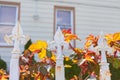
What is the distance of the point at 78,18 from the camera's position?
8320 mm

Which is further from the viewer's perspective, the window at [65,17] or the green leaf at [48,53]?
the window at [65,17]

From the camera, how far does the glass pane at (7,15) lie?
25.6 feet

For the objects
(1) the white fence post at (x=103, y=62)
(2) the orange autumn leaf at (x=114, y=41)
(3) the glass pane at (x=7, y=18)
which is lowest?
(1) the white fence post at (x=103, y=62)

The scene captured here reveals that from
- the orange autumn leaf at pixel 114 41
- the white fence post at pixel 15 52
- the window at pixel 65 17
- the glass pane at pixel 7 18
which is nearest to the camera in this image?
the white fence post at pixel 15 52

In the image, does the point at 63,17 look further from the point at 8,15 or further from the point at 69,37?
the point at 69,37

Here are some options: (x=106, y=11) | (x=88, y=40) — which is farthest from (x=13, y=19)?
(x=88, y=40)

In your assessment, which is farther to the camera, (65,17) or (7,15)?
(65,17)

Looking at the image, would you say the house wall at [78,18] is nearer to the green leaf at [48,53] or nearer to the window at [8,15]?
the window at [8,15]

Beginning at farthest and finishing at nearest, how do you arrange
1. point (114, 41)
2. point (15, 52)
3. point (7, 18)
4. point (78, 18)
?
point (78, 18)
point (7, 18)
point (114, 41)
point (15, 52)

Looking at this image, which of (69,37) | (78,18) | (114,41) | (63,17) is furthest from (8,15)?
(114,41)

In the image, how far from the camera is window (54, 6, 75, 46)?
27.2 ft

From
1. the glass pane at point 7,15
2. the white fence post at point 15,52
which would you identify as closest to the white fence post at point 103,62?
the white fence post at point 15,52

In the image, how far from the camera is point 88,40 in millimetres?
1695

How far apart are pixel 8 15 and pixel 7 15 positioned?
3 centimetres
